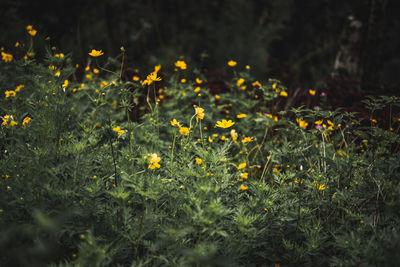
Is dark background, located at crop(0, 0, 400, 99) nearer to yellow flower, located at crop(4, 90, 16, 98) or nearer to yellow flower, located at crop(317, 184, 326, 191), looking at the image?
yellow flower, located at crop(317, 184, 326, 191)

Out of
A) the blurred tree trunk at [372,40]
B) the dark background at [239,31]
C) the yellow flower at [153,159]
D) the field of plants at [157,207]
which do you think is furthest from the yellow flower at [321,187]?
the blurred tree trunk at [372,40]

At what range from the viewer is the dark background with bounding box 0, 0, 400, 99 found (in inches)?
159

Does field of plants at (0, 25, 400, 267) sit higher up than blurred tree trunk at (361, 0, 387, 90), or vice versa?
blurred tree trunk at (361, 0, 387, 90)

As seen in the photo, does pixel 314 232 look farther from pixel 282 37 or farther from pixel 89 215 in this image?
pixel 282 37

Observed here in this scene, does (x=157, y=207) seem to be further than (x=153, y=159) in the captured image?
Yes

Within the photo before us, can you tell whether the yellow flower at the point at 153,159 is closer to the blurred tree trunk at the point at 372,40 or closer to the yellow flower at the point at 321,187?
the yellow flower at the point at 321,187

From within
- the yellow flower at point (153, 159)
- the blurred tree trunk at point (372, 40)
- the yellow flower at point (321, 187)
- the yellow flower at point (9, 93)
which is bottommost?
the yellow flower at point (321, 187)

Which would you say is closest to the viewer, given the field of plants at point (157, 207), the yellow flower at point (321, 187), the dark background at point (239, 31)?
the field of plants at point (157, 207)

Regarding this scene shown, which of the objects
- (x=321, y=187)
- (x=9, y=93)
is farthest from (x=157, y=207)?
(x=9, y=93)

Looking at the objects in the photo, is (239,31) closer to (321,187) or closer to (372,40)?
(372,40)

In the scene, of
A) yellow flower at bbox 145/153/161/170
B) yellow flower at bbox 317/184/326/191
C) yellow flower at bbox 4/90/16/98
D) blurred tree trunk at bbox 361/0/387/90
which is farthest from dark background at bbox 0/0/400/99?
yellow flower at bbox 145/153/161/170

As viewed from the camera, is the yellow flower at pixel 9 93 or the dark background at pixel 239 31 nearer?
the yellow flower at pixel 9 93

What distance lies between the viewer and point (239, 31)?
381 inches

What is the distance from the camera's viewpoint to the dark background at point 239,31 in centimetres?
404
